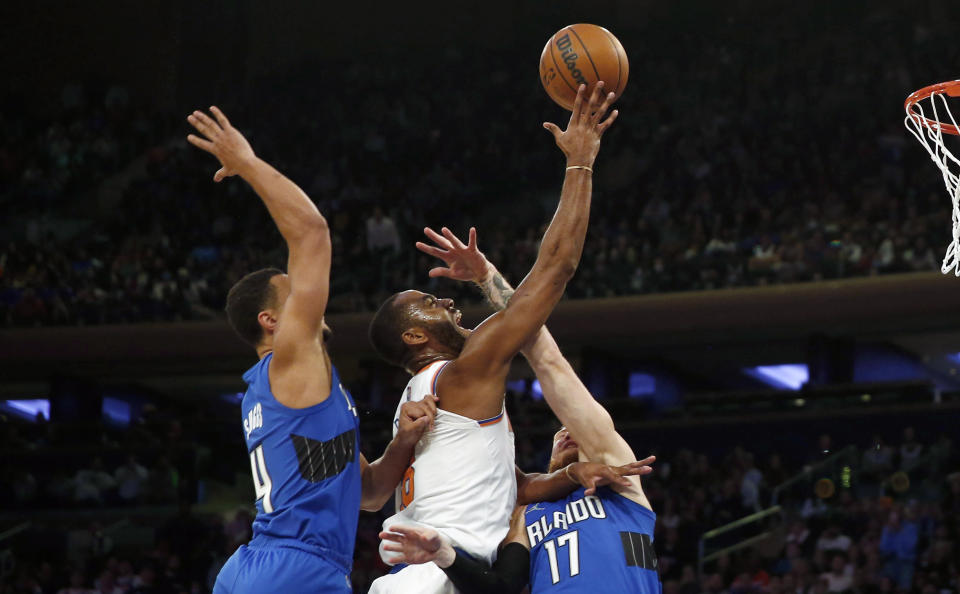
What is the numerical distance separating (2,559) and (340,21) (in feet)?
44.7

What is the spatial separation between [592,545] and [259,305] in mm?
1431

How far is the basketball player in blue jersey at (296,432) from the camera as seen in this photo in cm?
366

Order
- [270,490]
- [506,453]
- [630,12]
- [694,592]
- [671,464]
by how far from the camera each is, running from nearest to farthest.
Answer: [270,490], [506,453], [694,592], [671,464], [630,12]

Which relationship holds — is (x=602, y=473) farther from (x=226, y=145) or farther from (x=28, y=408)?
(x=28, y=408)

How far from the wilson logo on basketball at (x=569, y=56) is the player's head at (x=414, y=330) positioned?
1.11 metres

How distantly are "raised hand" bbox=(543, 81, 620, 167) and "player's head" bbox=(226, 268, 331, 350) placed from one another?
1.07 m

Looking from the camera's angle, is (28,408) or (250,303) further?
(28,408)

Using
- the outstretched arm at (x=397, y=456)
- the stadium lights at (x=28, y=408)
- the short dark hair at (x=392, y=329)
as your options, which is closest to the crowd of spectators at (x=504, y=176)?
the stadium lights at (x=28, y=408)

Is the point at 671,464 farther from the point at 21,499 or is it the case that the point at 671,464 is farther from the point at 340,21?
the point at 340,21

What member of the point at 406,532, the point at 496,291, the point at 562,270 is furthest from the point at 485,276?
the point at 406,532

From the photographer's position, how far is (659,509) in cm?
1402

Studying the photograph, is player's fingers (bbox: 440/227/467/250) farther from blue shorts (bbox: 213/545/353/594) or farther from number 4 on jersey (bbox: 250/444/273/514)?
blue shorts (bbox: 213/545/353/594)

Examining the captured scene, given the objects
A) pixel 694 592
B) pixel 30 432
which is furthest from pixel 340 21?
pixel 694 592

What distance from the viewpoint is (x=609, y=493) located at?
4.31m
